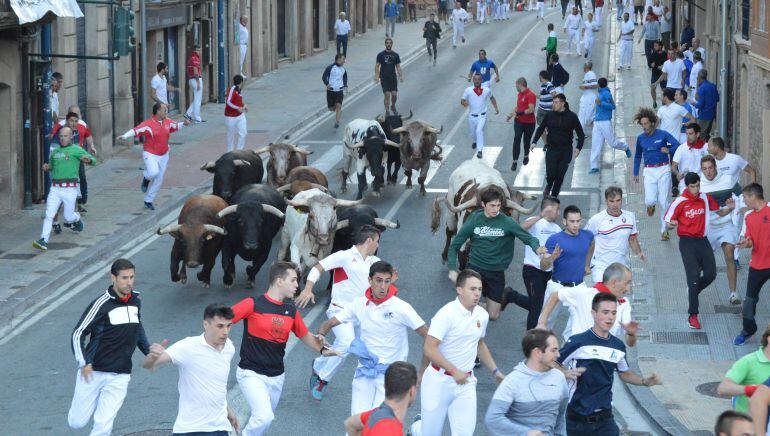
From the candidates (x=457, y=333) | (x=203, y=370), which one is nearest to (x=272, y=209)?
(x=457, y=333)

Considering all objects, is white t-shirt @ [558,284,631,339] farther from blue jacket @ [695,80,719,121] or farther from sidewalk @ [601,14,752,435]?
blue jacket @ [695,80,719,121]

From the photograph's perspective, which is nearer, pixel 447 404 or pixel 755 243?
pixel 447 404

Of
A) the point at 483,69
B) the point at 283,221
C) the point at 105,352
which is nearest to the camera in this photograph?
the point at 105,352

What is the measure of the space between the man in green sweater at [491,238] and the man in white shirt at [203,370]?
4502 mm

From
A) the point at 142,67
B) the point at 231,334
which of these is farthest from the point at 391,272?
the point at 142,67

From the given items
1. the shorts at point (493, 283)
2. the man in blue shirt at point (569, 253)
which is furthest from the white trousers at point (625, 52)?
the man in blue shirt at point (569, 253)

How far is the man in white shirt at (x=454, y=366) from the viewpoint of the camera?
35.1 feet

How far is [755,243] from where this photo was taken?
592 inches

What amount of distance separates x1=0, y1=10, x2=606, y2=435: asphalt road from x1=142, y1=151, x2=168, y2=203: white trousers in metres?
1.20

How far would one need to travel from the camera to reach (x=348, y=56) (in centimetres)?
4912

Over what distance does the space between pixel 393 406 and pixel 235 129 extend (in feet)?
65.4

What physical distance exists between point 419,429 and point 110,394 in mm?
2593

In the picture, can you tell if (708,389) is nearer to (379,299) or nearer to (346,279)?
(346,279)

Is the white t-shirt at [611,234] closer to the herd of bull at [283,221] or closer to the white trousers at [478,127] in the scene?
the herd of bull at [283,221]
